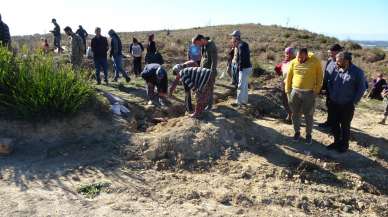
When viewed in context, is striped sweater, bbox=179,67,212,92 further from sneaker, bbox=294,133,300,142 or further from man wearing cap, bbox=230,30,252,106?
sneaker, bbox=294,133,300,142

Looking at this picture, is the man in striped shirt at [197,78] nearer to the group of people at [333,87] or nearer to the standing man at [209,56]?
the standing man at [209,56]

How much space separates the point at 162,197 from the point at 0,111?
388cm

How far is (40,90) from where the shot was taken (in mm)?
8250

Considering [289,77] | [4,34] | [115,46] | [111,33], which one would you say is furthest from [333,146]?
[4,34]

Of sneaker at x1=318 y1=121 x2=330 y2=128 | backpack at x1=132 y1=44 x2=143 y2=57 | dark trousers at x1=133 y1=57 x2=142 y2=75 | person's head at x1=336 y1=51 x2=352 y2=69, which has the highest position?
person's head at x1=336 y1=51 x2=352 y2=69

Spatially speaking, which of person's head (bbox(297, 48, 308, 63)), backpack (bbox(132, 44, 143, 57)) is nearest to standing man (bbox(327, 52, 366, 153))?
person's head (bbox(297, 48, 308, 63))

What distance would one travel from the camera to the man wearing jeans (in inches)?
291

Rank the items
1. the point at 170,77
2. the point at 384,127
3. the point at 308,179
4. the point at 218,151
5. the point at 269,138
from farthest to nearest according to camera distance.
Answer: the point at 170,77 < the point at 384,127 < the point at 269,138 < the point at 218,151 < the point at 308,179

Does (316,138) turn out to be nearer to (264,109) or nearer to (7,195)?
(264,109)

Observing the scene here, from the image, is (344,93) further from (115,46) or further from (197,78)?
(115,46)

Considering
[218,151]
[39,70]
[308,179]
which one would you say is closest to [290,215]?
[308,179]

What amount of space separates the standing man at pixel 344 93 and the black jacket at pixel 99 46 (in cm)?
558

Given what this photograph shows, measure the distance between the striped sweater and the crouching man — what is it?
1.04 meters

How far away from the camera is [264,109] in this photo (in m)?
10.1
